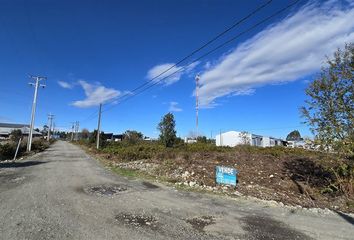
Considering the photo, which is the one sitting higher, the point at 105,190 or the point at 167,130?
the point at 167,130

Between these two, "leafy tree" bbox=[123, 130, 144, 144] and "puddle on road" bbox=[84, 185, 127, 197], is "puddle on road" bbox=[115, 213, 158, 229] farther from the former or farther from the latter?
"leafy tree" bbox=[123, 130, 144, 144]

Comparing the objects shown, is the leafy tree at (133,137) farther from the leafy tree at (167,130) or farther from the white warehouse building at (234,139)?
the white warehouse building at (234,139)

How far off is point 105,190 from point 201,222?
4.91m

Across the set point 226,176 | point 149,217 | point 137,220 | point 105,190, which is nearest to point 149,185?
point 105,190

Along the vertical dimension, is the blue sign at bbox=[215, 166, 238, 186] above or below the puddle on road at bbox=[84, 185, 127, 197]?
above

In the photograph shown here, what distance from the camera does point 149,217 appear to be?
6.91 meters

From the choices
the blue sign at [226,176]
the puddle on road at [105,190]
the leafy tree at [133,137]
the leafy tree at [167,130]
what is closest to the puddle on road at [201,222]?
the puddle on road at [105,190]

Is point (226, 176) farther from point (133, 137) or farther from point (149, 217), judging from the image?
point (133, 137)

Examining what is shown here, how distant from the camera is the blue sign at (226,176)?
11875mm

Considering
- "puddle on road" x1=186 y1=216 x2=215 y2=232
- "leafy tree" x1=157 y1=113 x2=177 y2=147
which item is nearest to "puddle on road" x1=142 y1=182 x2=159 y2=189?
"puddle on road" x1=186 y1=216 x2=215 y2=232

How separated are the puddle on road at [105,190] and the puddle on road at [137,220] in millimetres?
2736

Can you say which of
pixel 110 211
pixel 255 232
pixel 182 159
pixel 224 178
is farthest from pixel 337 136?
pixel 182 159

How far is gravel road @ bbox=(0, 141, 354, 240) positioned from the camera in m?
5.77

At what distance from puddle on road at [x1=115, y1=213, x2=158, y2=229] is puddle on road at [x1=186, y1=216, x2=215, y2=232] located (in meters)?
0.86
